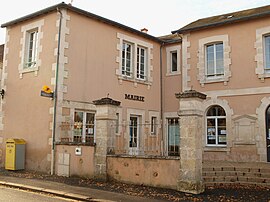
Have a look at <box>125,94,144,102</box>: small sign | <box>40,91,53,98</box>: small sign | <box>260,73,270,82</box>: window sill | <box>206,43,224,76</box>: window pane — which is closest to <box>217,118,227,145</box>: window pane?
<box>206,43,224,76</box>: window pane

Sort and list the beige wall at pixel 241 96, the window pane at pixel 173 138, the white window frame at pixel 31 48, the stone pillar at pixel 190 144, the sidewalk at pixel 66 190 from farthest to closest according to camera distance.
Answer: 1. the window pane at pixel 173 138
2. the white window frame at pixel 31 48
3. the beige wall at pixel 241 96
4. the stone pillar at pixel 190 144
5. the sidewalk at pixel 66 190

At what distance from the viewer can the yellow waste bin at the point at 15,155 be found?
11586 mm

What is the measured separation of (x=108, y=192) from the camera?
802 cm

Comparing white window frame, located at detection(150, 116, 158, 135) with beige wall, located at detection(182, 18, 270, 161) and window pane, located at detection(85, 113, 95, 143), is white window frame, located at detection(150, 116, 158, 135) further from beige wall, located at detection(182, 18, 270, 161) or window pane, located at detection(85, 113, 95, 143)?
window pane, located at detection(85, 113, 95, 143)

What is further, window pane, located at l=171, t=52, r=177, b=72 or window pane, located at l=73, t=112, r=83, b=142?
window pane, located at l=171, t=52, r=177, b=72

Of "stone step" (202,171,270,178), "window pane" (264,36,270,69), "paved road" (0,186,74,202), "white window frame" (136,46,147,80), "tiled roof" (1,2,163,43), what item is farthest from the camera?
"white window frame" (136,46,147,80)

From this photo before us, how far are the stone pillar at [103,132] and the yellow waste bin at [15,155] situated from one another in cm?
357

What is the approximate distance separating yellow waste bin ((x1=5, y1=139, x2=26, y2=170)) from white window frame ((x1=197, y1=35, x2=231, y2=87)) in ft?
25.2

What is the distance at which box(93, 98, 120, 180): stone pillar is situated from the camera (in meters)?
9.58

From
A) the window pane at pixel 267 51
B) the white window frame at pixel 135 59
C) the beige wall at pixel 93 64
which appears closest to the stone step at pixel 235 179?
the window pane at pixel 267 51

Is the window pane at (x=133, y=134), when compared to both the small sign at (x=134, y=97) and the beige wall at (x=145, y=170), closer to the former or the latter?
the small sign at (x=134, y=97)

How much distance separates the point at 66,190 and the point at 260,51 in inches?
354

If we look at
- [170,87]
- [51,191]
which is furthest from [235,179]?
[170,87]

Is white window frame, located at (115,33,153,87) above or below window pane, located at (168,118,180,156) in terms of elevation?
above
